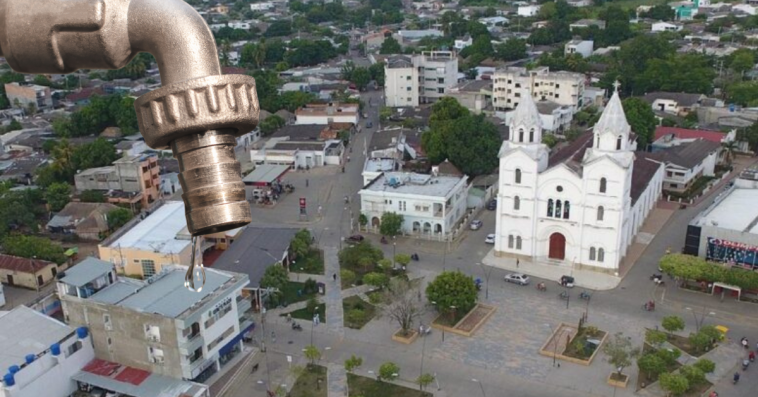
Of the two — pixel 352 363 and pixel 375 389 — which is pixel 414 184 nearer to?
pixel 352 363

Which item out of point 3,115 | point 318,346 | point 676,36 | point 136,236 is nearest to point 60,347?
point 318,346

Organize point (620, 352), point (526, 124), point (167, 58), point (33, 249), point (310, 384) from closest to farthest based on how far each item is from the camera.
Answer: point (167, 58)
point (620, 352)
point (310, 384)
point (526, 124)
point (33, 249)

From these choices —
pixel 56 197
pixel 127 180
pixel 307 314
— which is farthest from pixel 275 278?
pixel 56 197

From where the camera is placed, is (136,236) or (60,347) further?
(136,236)

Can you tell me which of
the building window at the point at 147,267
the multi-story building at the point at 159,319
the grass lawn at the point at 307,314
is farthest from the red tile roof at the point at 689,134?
the multi-story building at the point at 159,319

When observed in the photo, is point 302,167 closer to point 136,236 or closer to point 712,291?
point 136,236

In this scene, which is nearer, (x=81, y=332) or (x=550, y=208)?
(x=81, y=332)
